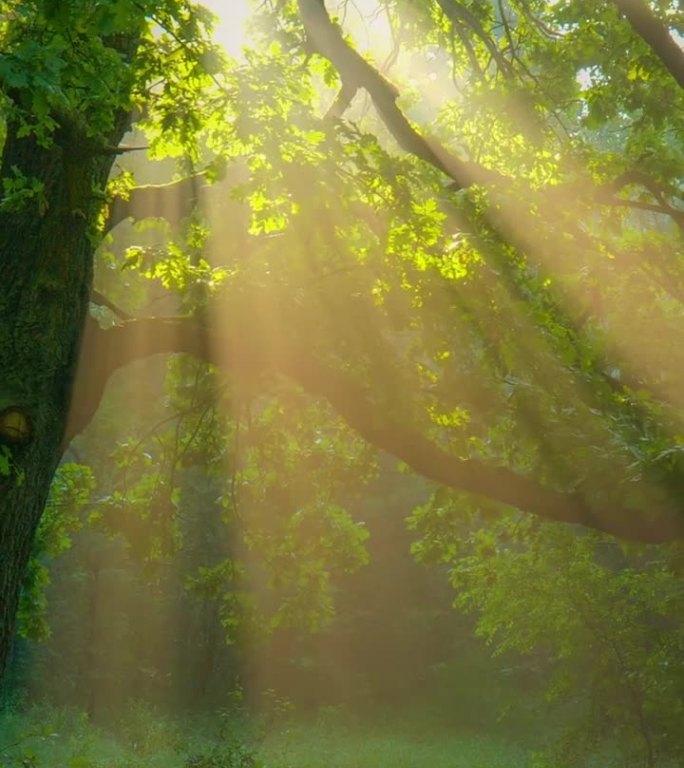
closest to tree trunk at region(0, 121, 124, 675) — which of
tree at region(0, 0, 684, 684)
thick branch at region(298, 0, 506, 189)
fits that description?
tree at region(0, 0, 684, 684)

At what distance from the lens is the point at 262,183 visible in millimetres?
7359

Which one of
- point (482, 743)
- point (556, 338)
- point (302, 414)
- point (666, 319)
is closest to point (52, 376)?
point (556, 338)

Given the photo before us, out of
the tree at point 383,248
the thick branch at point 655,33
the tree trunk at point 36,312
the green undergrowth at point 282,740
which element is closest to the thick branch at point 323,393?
the tree at point 383,248

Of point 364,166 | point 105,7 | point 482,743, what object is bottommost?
point 482,743

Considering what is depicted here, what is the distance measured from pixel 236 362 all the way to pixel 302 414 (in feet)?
16.5

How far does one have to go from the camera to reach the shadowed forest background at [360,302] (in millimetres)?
6781

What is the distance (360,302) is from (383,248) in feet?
1.72

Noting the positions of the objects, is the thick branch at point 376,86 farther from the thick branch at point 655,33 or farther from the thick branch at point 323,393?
the thick branch at point 323,393

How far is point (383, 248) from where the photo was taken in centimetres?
903

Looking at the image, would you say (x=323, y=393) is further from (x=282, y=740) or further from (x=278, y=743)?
(x=282, y=740)

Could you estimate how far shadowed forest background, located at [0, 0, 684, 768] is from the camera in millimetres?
6781

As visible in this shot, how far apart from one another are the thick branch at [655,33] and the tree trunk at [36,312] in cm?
435

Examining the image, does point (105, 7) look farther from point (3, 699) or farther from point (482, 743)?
point (482, 743)

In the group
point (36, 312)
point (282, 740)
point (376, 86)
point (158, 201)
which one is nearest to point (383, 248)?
point (158, 201)
